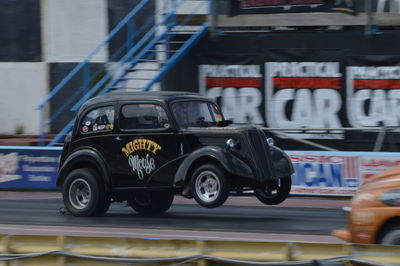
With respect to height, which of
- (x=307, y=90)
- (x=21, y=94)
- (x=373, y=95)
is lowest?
(x=21, y=94)

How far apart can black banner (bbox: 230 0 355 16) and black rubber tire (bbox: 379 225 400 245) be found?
1242cm

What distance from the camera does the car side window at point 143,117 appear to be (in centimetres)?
1329

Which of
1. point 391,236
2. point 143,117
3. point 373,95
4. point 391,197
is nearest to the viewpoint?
point 391,236

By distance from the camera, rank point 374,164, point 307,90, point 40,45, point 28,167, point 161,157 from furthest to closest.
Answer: point 40,45
point 307,90
point 28,167
point 374,164
point 161,157

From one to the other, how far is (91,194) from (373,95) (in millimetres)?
9078

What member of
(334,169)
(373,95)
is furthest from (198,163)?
(373,95)

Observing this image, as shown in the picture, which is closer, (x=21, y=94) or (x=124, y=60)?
(x=124, y=60)

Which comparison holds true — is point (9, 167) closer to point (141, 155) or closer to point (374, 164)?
point (141, 155)

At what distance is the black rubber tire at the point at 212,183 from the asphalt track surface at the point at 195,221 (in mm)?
337

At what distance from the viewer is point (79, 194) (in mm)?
13680

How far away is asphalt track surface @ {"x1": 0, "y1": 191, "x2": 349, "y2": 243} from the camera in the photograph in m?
11.4

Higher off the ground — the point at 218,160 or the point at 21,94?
the point at 21,94

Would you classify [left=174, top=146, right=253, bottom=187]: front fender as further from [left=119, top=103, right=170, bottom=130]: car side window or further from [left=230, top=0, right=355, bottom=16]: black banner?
[left=230, top=0, right=355, bottom=16]: black banner

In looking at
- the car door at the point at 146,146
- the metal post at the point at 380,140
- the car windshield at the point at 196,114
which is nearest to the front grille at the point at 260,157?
the car windshield at the point at 196,114
